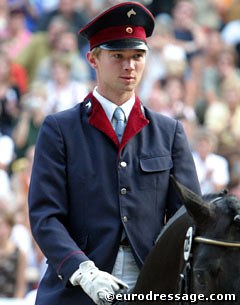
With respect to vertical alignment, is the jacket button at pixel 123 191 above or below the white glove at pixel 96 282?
above

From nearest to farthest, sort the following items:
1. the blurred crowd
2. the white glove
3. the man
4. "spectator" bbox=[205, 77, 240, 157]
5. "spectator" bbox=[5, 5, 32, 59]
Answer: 1. the white glove
2. the man
3. the blurred crowd
4. "spectator" bbox=[205, 77, 240, 157]
5. "spectator" bbox=[5, 5, 32, 59]

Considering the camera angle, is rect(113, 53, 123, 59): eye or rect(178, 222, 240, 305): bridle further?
rect(113, 53, 123, 59): eye

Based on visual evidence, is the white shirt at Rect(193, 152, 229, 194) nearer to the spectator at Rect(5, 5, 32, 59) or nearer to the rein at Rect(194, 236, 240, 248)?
the spectator at Rect(5, 5, 32, 59)

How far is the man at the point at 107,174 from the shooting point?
400cm

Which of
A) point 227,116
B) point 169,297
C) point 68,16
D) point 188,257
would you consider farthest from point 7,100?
point 188,257

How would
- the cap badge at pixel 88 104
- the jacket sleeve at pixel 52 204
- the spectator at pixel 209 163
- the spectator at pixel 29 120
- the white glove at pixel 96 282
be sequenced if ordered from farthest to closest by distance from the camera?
the spectator at pixel 29 120 < the spectator at pixel 209 163 < the cap badge at pixel 88 104 < the jacket sleeve at pixel 52 204 < the white glove at pixel 96 282

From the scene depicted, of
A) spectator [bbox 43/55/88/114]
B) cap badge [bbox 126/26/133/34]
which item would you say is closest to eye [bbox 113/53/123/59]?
cap badge [bbox 126/26/133/34]

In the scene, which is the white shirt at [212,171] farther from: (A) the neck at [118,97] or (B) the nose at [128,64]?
(B) the nose at [128,64]

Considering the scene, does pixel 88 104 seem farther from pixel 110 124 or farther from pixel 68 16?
pixel 68 16

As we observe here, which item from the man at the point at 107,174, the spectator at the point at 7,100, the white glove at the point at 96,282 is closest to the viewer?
the white glove at the point at 96,282

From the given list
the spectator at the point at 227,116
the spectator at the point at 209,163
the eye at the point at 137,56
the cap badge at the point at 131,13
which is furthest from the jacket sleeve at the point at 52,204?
the spectator at the point at 227,116

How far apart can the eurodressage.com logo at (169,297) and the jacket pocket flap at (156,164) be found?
60 cm

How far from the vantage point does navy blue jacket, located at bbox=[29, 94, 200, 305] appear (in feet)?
13.1

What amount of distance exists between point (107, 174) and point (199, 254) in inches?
32.4
